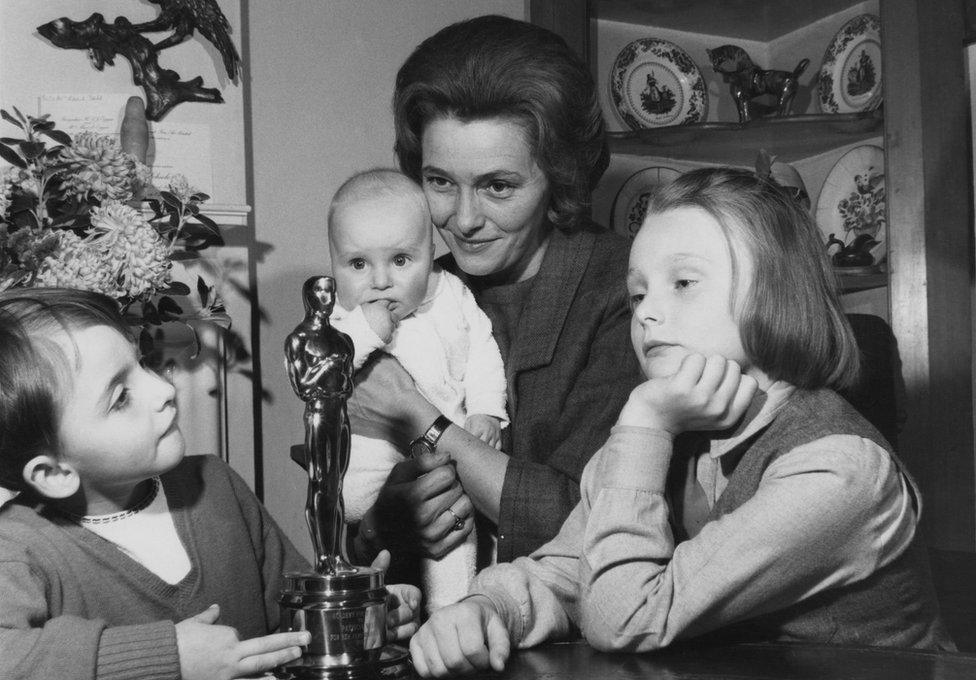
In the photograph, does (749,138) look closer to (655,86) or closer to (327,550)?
(655,86)

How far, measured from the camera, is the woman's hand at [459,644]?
3.21 ft

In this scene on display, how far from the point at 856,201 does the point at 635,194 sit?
1.91ft

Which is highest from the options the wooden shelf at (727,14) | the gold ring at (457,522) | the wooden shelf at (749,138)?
the wooden shelf at (727,14)

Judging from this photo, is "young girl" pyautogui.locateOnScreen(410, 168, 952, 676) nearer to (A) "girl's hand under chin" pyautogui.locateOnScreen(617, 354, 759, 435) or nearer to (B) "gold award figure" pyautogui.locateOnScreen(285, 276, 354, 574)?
(A) "girl's hand under chin" pyautogui.locateOnScreen(617, 354, 759, 435)

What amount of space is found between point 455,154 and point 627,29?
4.92 ft

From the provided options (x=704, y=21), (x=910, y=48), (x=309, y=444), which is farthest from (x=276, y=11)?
(x=309, y=444)

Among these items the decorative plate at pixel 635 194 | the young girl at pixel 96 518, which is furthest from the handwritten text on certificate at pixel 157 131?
the young girl at pixel 96 518

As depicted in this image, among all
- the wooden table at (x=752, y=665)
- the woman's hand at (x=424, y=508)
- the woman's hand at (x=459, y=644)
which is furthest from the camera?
the woman's hand at (x=424, y=508)

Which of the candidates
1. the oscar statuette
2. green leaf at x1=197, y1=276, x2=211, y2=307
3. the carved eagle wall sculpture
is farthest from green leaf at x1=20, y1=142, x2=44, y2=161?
the oscar statuette

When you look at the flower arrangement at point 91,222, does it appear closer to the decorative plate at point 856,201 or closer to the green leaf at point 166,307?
the green leaf at point 166,307

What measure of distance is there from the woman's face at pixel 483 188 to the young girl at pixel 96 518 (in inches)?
25.2

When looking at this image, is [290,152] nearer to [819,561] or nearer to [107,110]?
[107,110]

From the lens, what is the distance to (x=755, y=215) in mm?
1286

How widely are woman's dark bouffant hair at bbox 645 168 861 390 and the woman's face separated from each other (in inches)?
18.6
